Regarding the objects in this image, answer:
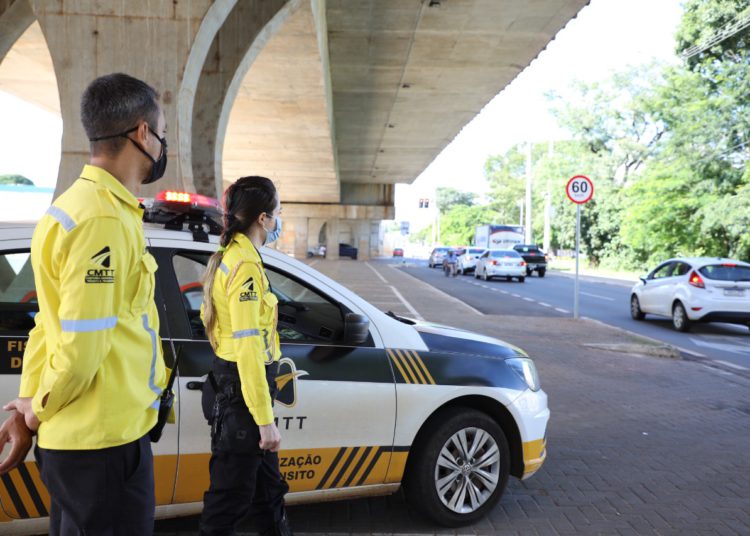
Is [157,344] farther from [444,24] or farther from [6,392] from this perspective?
[444,24]

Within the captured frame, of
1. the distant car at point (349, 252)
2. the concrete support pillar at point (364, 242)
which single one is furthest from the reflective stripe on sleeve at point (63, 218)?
the distant car at point (349, 252)

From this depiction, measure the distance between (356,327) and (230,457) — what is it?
39.0 inches

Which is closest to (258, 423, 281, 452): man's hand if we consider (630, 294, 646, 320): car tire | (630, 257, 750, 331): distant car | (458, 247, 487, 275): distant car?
(630, 257, 750, 331): distant car

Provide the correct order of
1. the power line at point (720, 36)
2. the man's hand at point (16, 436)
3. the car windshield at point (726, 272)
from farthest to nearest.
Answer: the power line at point (720, 36)
the car windshield at point (726, 272)
the man's hand at point (16, 436)

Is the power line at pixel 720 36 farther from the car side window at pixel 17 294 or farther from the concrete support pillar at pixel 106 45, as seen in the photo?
the car side window at pixel 17 294

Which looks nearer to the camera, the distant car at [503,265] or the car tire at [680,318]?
the car tire at [680,318]

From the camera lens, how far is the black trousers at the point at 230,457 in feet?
9.17

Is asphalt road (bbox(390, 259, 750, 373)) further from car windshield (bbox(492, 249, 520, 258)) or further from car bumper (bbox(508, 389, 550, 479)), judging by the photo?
car bumper (bbox(508, 389, 550, 479))

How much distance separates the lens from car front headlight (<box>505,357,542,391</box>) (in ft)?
13.9

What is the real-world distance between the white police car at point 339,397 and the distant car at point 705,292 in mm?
10957

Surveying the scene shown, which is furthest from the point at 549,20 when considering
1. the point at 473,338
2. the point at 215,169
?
the point at 473,338

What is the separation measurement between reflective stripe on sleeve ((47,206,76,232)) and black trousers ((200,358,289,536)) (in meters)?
1.21

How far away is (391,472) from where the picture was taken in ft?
12.5

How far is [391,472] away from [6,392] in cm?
200
